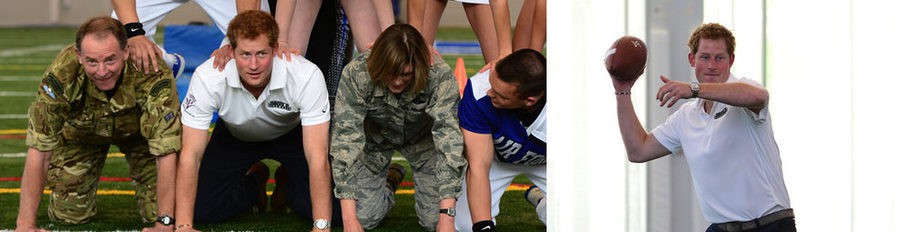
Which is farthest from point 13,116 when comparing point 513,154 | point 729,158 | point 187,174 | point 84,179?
point 729,158

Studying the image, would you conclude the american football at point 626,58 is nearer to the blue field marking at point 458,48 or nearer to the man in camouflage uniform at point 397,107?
the man in camouflage uniform at point 397,107

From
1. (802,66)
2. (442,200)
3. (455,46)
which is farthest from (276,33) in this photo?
(455,46)

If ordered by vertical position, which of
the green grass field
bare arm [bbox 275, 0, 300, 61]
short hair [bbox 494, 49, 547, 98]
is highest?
bare arm [bbox 275, 0, 300, 61]

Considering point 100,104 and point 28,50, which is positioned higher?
point 28,50

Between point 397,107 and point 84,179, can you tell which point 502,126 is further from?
point 84,179

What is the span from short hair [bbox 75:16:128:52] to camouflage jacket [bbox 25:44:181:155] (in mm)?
164

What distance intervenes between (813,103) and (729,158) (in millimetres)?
252

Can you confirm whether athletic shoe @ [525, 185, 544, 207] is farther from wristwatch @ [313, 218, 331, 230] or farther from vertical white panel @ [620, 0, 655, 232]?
vertical white panel @ [620, 0, 655, 232]

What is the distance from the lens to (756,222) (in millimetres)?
3537

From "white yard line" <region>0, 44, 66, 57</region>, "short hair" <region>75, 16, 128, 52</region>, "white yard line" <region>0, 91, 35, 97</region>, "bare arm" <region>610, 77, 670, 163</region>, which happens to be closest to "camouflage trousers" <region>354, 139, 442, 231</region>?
"short hair" <region>75, 16, 128, 52</region>

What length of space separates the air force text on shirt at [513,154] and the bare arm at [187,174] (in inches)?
41.1

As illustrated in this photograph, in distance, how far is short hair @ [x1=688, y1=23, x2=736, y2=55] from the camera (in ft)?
11.1

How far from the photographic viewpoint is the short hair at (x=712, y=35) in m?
3.38

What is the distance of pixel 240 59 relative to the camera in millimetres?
4473
